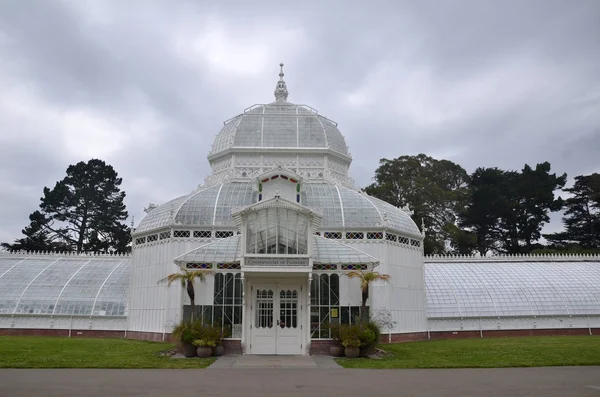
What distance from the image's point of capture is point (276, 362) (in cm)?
2050

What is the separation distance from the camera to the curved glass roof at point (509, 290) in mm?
33344

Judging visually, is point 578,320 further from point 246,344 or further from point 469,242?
point 469,242

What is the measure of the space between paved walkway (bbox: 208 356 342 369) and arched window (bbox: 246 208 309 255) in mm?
4645

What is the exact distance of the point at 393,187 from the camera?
6462 cm

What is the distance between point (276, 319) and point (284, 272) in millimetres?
2469

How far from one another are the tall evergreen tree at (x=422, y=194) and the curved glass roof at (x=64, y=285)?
116 ft

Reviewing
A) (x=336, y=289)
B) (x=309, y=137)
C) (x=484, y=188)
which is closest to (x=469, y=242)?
(x=484, y=188)

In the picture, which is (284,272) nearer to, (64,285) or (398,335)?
(398,335)

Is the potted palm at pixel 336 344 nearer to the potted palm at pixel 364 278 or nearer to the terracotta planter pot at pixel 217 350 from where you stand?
the potted palm at pixel 364 278

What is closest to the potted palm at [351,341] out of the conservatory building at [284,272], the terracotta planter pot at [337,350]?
the terracotta planter pot at [337,350]

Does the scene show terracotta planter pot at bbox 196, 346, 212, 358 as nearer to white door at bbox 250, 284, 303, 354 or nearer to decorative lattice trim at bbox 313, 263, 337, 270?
white door at bbox 250, 284, 303, 354

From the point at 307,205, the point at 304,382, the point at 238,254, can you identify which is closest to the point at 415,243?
the point at 307,205

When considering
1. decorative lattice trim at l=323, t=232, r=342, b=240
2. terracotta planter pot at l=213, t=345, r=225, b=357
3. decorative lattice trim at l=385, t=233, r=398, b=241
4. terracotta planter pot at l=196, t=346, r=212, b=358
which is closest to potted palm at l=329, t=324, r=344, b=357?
terracotta planter pot at l=213, t=345, r=225, b=357

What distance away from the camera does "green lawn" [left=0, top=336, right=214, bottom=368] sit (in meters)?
18.4
